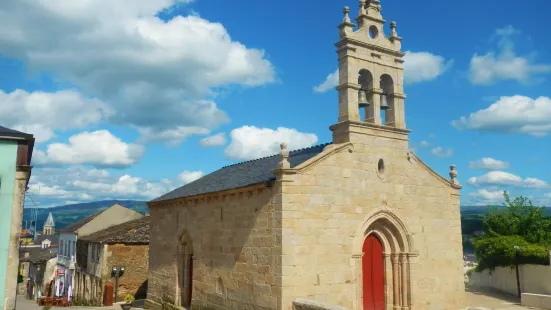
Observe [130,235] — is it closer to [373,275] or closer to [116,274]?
[116,274]

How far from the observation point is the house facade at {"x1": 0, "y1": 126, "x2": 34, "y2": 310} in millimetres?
11930

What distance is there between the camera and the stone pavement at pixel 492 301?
19.8m

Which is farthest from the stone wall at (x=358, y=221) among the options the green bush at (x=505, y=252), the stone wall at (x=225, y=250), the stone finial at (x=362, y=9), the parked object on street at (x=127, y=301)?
the parked object on street at (x=127, y=301)

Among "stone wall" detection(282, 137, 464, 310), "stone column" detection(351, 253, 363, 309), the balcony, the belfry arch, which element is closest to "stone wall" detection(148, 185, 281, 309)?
"stone wall" detection(282, 137, 464, 310)

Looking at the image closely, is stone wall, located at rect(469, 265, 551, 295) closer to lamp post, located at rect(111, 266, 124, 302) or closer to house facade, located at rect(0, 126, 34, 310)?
lamp post, located at rect(111, 266, 124, 302)

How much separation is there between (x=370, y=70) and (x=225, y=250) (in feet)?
24.1

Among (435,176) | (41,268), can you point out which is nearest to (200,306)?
(435,176)

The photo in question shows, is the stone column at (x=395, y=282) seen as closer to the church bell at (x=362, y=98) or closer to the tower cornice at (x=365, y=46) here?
the church bell at (x=362, y=98)

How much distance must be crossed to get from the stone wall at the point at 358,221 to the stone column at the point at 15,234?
276 inches

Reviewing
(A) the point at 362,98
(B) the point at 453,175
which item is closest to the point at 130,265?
(A) the point at 362,98

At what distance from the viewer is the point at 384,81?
1536 cm

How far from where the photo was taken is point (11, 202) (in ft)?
40.1

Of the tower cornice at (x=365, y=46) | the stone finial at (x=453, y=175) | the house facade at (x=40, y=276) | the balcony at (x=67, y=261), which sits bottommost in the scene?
the house facade at (x=40, y=276)

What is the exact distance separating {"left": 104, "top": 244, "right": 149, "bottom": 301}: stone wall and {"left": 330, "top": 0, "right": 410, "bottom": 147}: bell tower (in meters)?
16.4
